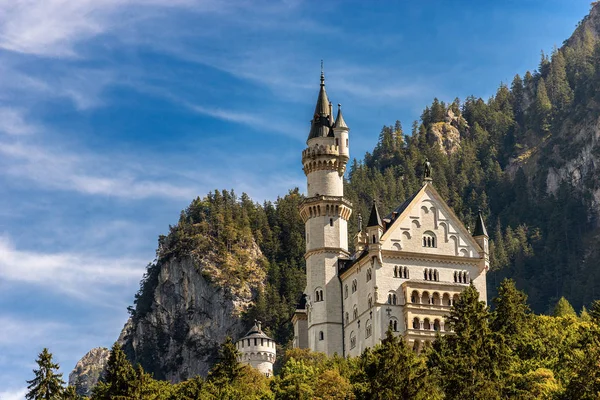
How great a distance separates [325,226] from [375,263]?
406 inches

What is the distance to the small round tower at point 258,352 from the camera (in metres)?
130

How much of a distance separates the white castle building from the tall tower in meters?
0.09

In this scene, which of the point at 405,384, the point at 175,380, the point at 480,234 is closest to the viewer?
the point at 405,384

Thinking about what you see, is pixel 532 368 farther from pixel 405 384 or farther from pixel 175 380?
pixel 175 380

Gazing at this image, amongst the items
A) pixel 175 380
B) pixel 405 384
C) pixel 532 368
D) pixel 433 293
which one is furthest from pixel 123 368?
pixel 175 380

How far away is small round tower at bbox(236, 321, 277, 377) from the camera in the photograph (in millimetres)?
130125

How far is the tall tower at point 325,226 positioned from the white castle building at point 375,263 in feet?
0.29

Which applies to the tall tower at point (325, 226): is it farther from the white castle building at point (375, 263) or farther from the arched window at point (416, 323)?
the arched window at point (416, 323)

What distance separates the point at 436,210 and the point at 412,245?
13.4ft

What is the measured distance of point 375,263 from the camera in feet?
399

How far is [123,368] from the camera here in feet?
303

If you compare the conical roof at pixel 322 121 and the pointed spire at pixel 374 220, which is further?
the conical roof at pixel 322 121

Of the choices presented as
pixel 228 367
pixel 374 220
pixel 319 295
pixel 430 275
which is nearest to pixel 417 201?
pixel 374 220

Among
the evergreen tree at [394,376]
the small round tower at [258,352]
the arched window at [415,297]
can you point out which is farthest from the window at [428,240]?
the evergreen tree at [394,376]
